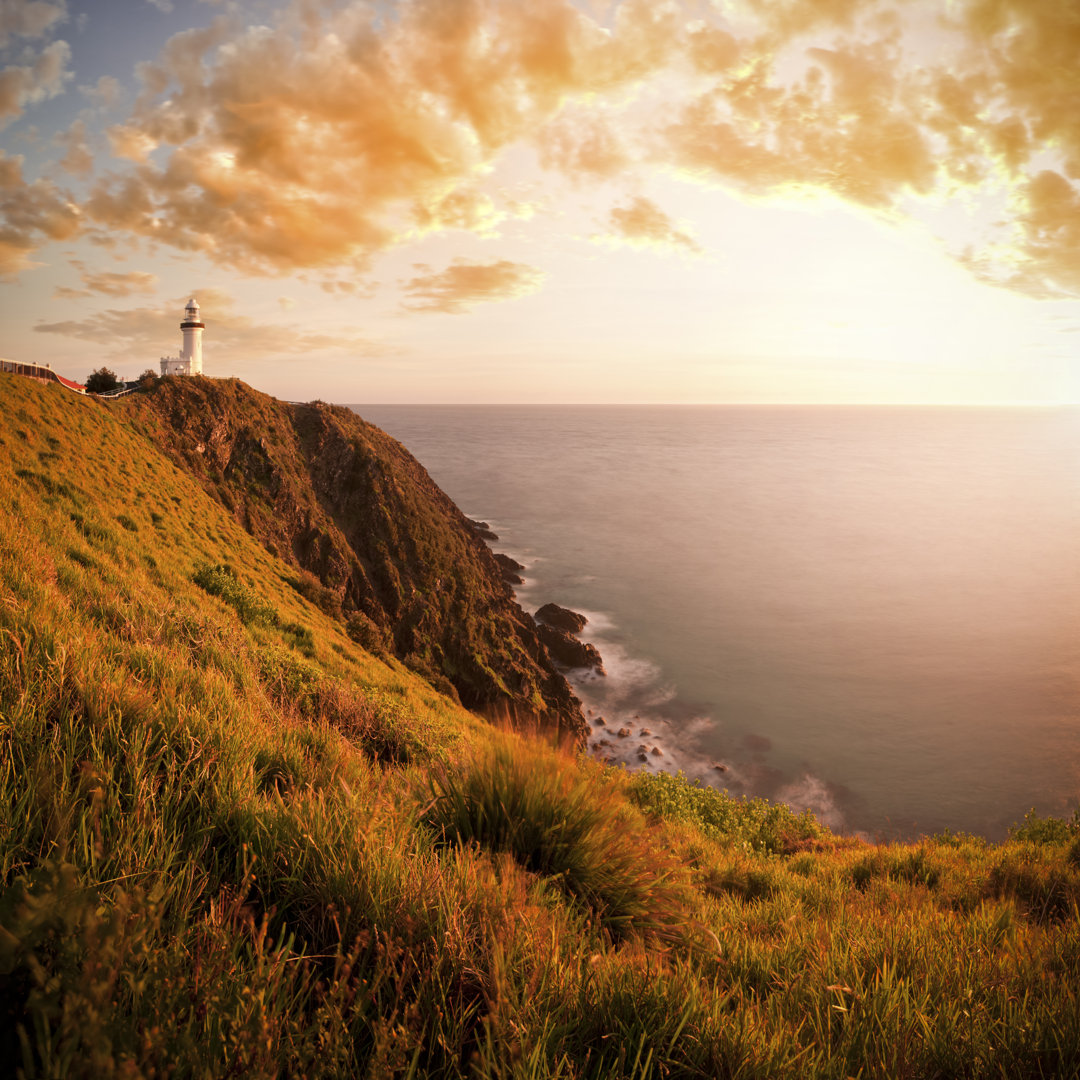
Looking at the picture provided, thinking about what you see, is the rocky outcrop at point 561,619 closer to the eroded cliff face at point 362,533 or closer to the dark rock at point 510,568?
the eroded cliff face at point 362,533

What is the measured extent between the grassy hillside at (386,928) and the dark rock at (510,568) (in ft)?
211

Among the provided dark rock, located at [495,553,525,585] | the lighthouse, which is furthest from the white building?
dark rock, located at [495,553,525,585]

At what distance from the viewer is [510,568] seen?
236 ft

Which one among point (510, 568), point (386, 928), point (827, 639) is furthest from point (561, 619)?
point (386, 928)

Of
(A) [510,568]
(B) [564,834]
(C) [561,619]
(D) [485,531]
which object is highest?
(B) [564,834]

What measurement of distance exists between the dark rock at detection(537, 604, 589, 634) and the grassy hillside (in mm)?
52355

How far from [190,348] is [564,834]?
185 ft

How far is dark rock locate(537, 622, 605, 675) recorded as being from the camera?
50.5 m

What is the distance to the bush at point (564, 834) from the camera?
2914 millimetres

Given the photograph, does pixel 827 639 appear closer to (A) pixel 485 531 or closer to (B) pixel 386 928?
(A) pixel 485 531

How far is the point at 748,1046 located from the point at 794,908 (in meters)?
2.76

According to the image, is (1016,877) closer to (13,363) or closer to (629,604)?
(13,363)

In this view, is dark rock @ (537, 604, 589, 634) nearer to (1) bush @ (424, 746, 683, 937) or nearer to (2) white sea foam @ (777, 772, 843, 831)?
(2) white sea foam @ (777, 772, 843, 831)

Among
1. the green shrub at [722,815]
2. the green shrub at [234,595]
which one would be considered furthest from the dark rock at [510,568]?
the green shrub at [722,815]
